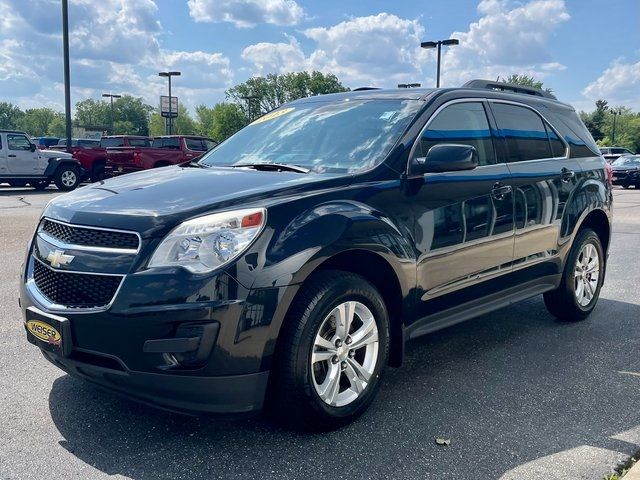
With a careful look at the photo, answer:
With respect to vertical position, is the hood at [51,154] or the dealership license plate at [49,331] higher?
the hood at [51,154]

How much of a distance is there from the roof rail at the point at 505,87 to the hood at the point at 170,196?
81.2 inches

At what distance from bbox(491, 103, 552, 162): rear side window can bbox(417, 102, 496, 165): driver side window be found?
0.65 feet

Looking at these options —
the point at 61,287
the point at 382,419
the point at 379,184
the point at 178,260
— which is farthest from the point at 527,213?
the point at 61,287

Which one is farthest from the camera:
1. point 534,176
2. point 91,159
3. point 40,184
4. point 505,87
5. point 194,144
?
point 91,159

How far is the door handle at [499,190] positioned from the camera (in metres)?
4.20

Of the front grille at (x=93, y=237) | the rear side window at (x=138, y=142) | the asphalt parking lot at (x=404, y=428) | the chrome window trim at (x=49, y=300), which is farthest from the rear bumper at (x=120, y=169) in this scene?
the front grille at (x=93, y=237)

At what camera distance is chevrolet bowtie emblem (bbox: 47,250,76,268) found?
296cm

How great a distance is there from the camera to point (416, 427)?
3.28 m

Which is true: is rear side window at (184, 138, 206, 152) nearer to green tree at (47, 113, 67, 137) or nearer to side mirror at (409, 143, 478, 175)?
side mirror at (409, 143, 478, 175)

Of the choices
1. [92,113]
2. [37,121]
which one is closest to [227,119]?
[92,113]

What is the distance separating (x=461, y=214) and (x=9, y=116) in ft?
528

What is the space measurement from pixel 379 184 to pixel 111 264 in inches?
59.6

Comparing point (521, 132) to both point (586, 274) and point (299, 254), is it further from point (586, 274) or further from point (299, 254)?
point (299, 254)

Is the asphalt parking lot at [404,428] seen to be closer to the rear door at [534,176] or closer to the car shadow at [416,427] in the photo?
the car shadow at [416,427]
